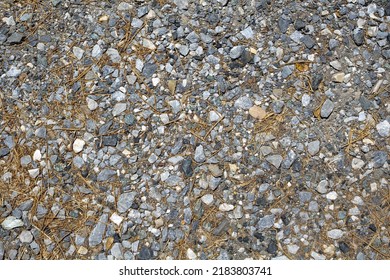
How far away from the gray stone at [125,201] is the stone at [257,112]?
994 millimetres

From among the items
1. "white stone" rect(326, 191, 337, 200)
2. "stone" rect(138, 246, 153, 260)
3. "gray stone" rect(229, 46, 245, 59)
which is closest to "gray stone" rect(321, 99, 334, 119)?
"white stone" rect(326, 191, 337, 200)

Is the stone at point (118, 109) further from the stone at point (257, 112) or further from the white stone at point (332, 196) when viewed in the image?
the white stone at point (332, 196)

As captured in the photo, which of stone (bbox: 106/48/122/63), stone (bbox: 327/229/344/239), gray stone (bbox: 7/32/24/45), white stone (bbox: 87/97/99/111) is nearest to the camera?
stone (bbox: 327/229/344/239)

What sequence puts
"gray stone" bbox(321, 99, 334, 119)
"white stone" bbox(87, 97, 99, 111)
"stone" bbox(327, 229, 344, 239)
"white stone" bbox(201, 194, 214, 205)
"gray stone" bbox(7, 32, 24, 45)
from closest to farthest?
"stone" bbox(327, 229, 344, 239), "white stone" bbox(201, 194, 214, 205), "gray stone" bbox(321, 99, 334, 119), "white stone" bbox(87, 97, 99, 111), "gray stone" bbox(7, 32, 24, 45)

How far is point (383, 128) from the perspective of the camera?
11.1 ft

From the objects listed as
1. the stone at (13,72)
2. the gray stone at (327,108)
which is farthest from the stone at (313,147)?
the stone at (13,72)

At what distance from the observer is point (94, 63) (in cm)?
367

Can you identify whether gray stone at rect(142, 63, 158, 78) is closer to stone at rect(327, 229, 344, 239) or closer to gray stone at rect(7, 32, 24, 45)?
gray stone at rect(7, 32, 24, 45)

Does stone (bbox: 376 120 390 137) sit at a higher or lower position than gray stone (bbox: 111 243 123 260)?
higher

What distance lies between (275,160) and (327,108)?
0.54 metres

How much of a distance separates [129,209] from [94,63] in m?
1.15

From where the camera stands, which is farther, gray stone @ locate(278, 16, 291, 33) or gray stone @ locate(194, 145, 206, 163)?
gray stone @ locate(278, 16, 291, 33)

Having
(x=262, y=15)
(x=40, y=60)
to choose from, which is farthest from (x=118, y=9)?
(x=262, y=15)

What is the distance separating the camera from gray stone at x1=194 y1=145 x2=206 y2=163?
11.1 feet
